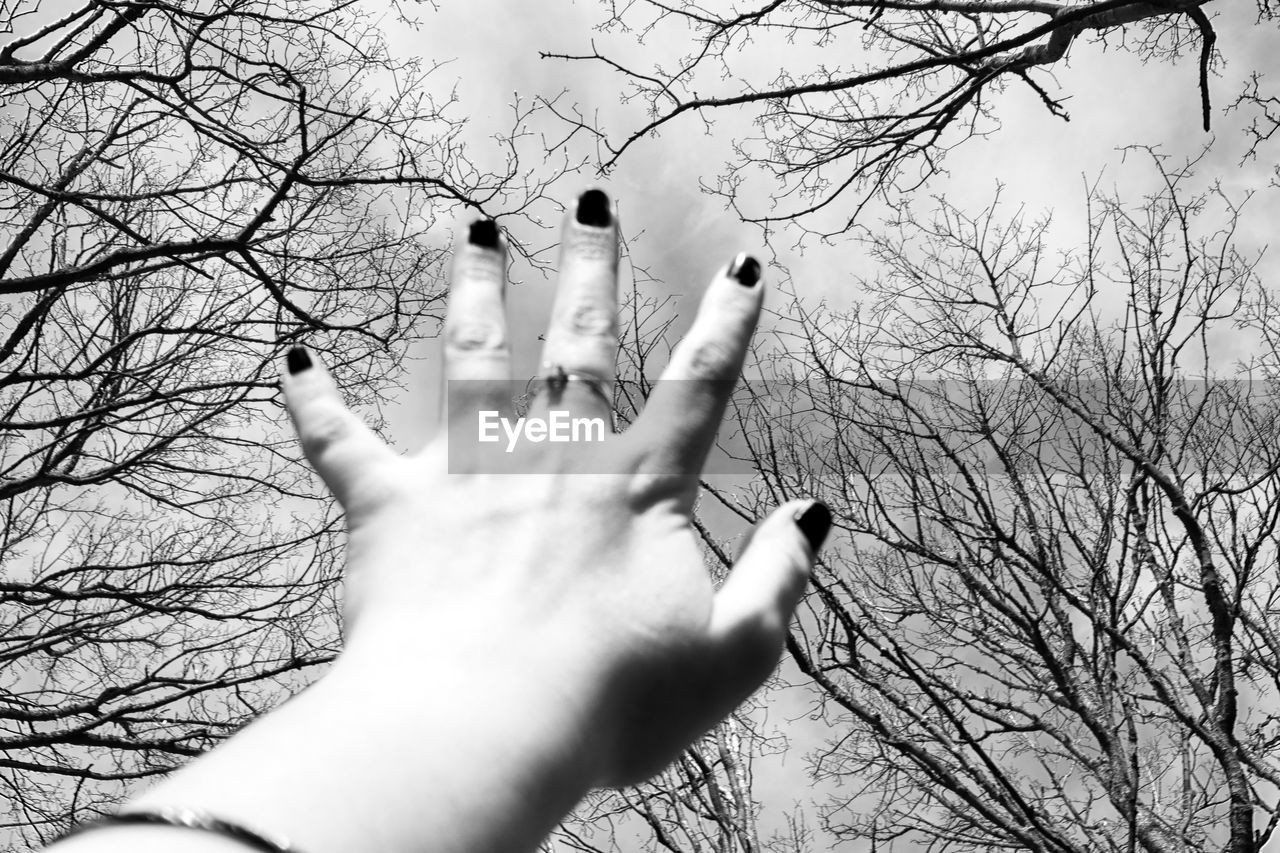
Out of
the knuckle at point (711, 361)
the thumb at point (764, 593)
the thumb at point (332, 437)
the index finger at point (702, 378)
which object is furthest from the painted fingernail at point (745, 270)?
the thumb at point (332, 437)

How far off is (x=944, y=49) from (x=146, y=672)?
19.1 ft

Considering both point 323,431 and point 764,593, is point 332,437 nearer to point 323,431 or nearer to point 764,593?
point 323,431

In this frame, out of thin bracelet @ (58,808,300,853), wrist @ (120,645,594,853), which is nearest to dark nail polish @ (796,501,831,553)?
wrist @ (120,645,594,853)

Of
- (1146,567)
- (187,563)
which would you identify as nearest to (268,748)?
(187,563)

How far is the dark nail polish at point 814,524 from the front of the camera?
1098mm

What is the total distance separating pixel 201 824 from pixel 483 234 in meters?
0.82

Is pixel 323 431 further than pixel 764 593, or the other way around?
pixel 323 431

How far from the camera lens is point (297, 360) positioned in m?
1.23

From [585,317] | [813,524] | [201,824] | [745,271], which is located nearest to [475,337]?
[585,317]

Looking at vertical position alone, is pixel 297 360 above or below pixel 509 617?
above

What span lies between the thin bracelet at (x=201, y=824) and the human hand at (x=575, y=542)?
0.19 metres

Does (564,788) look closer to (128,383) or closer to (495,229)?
(495,229)

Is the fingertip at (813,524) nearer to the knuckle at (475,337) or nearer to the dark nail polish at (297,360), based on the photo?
the knuckle at (475,337)

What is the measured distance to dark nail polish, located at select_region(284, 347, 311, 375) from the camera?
1.22 meters
